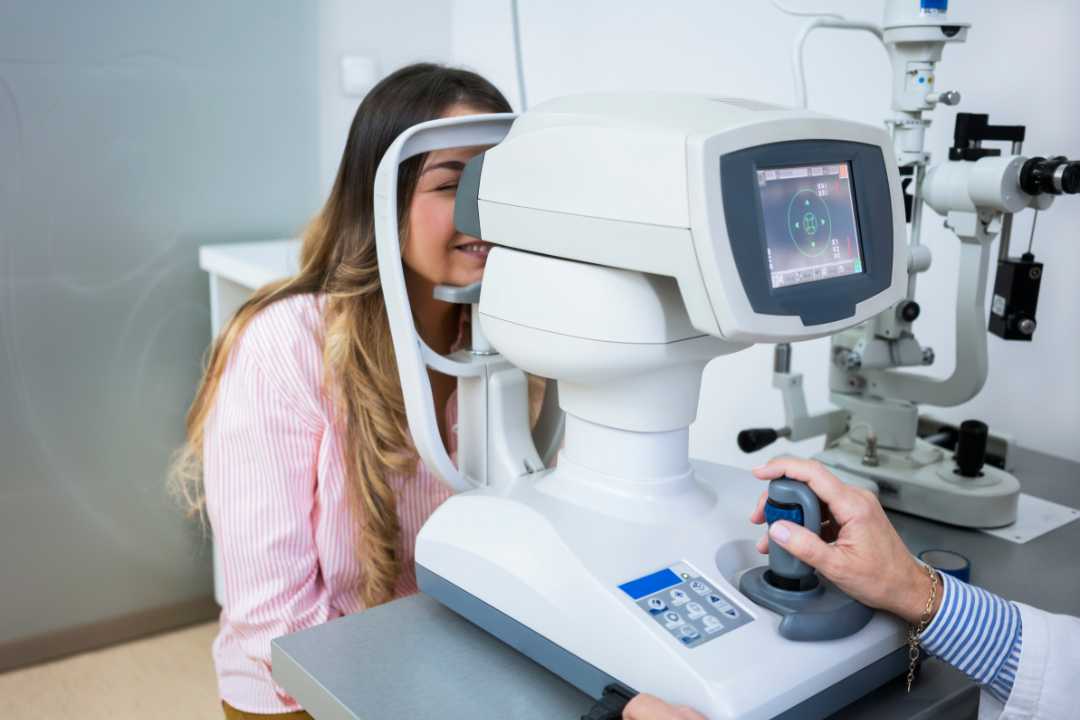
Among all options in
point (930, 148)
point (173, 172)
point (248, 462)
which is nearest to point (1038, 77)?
point (930, 148)

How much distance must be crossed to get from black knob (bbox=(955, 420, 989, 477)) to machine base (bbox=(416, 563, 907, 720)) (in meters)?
0.52

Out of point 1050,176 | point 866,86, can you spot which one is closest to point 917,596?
point 1050,176

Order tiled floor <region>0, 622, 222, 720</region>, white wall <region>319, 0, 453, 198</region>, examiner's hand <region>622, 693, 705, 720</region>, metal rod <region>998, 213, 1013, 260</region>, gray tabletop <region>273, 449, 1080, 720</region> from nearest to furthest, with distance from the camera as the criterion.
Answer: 1. examiner's hand <region>622, 693, 705, 720</region>
2. gray tabletop <region>273, 449, 1080, 720</region>
3. metal rod <region>998, 213, 1013, 260</region>
4. tiled floor <region>0, 622, 222, 720</region>
5. white wall <region>319, 0, 453, 198</region>

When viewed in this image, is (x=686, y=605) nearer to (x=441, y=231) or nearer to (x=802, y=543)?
(x=802, y=543)

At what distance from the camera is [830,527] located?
0.78 metres

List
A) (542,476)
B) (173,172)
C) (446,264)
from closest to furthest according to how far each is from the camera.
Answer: (542,476) → (446,264) → (173,172)

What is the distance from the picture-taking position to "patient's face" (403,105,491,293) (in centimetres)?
110

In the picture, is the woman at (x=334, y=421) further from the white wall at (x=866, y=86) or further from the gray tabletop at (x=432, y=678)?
the white wall at (x=866, y=86)

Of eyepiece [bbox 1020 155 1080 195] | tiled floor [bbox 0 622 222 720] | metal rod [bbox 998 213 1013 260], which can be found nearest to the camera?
eyepiece [bbox 1020 155 1080 195]

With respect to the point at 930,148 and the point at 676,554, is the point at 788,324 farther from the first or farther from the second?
the point at 930,148

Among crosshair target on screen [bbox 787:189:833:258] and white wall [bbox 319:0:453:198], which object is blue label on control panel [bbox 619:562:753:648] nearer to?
crosshair target on screen [bbox 787:189:833:258]

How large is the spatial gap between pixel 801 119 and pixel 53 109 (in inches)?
67.9

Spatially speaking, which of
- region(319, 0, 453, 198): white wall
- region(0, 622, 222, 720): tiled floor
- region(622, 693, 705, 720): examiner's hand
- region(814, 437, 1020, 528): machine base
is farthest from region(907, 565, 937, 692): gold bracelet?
region(319, 0, 453, 198): white wall

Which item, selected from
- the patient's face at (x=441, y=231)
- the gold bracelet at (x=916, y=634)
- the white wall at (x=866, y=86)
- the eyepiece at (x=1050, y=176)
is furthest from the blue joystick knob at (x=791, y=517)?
the white wall at (x=866, y=86)
